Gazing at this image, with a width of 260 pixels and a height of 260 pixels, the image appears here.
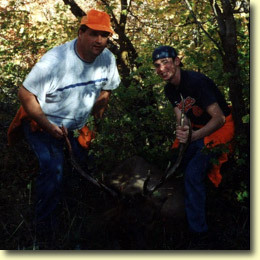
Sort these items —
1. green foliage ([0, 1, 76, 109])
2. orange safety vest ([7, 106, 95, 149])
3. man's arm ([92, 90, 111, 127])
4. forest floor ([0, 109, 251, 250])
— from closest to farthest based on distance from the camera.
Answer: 1. forest floor ([0, 109, 251, 250])
2. orange safety vest ([7, 106, 95, 149])
3. man's arm ([92, 90, 111, 127])
4. green foliage ([0, 1, 76, 109])

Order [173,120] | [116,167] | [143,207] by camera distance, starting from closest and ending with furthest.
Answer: [143,207]
[116,167]
[173,120]

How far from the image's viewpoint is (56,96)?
149 inches

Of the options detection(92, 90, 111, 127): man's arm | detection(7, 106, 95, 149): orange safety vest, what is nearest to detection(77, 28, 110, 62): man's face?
detection(92, 90, 111, 127): man's arm

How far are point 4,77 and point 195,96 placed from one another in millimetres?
3502

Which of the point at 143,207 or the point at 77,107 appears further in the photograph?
the point at 77,107

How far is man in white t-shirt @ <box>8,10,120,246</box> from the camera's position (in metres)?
3.57

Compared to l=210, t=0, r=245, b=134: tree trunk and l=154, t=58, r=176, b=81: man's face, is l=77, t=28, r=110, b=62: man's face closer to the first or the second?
l=154, t=58, r=176, b=81: man's face

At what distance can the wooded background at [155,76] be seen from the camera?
384 cm

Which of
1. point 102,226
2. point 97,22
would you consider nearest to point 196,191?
point 102,226

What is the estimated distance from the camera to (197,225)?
11.9ft

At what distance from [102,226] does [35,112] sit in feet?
3.73

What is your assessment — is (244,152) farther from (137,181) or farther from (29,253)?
(29,253)

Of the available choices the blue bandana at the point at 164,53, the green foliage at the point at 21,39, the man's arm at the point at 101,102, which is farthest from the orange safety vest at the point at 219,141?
the green foliage at the point at 21,39

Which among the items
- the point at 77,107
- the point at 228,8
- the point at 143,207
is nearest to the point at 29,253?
the point at 143,207
